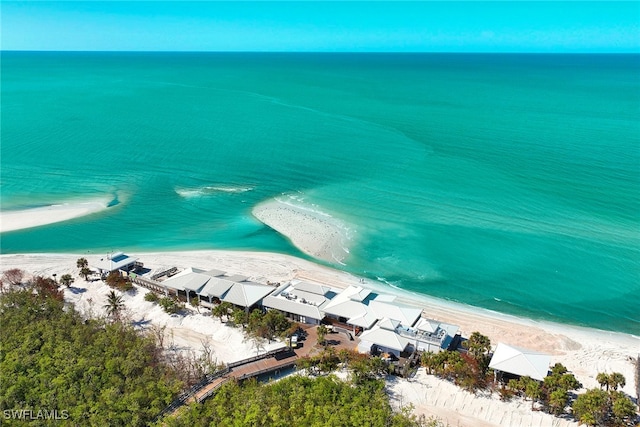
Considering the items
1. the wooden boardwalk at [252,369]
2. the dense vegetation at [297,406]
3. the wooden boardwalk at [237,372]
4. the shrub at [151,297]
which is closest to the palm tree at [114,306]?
the shrub at [151,297]

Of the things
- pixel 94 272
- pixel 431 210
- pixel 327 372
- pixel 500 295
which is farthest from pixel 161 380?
pixel 431 210

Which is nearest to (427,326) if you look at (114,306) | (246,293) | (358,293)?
(358,293)

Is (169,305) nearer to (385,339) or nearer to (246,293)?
(246,293)

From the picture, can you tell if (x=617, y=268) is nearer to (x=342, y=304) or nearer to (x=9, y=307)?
(x=342, y=304)

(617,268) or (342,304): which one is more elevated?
(617,268)

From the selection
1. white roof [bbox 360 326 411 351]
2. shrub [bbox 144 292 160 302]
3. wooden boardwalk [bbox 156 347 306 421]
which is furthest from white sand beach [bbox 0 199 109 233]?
white roof [bbox 360 326 411 351]

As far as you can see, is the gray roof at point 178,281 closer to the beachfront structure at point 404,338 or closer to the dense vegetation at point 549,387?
the beachfront structure at point 404,338

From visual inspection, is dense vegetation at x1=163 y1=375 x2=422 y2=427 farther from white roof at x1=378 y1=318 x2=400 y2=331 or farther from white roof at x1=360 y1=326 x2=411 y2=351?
white roof at x1=378 y1=318 x2=400 y2=331
